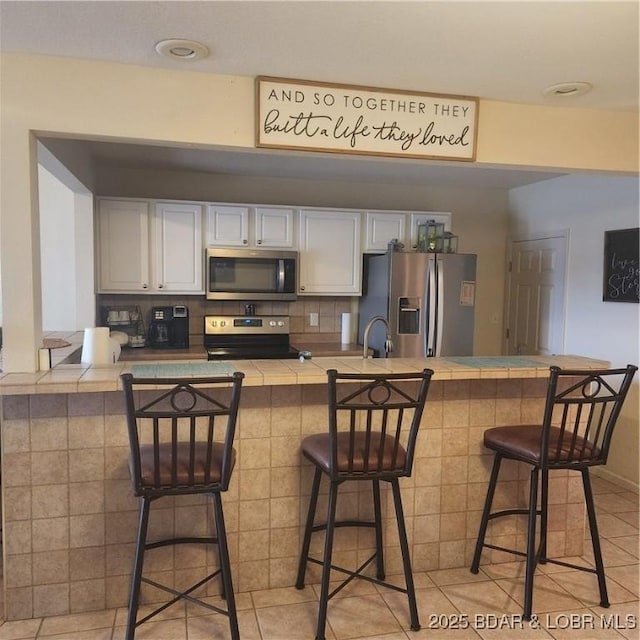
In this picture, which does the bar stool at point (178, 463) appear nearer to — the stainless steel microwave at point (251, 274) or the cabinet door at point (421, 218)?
the stainless steel microwave at point (251, 274)

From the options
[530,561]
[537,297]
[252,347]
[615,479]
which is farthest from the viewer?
[537,297]

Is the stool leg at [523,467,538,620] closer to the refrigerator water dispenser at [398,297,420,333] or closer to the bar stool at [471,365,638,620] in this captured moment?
the bar stool at [471,365,638,620]

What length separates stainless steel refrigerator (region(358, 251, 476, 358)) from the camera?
4.19 metres

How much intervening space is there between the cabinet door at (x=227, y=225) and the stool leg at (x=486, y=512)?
8.32ft

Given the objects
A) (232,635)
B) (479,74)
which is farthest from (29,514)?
(479,74)

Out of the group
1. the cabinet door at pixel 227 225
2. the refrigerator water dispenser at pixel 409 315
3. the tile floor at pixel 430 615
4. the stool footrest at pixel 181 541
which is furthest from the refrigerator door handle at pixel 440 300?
the stool footrest at pixel 181 541

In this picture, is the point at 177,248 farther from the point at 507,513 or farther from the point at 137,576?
the point at 507,513

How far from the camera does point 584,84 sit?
2.41m

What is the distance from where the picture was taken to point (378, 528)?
8.26 feet

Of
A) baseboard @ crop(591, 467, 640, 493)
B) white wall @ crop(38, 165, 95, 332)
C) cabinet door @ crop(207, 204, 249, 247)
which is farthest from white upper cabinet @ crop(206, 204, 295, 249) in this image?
baseboard @ crop(591, 467, 640, 493)

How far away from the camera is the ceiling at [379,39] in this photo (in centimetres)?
176

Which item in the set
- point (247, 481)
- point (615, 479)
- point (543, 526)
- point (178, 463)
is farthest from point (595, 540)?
point (178, 463)

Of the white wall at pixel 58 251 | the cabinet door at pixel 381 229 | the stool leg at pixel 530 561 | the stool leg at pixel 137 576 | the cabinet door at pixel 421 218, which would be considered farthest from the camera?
the cabinet door at pixel 421 218

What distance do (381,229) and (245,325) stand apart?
1.38 metres
